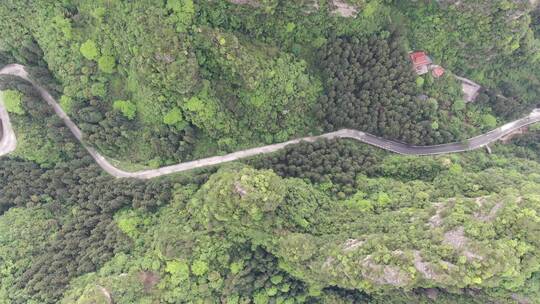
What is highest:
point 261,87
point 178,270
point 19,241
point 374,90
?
point 261,87

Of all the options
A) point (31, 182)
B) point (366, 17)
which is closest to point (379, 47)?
point (366, 17)

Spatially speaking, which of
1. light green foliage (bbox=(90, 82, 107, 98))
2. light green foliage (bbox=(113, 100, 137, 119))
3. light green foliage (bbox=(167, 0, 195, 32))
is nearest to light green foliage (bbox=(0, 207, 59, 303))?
light green foliage (bbox=(90, 82, 107, 98))

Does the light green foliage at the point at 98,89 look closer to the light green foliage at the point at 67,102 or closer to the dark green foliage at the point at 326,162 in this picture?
the light green foliage at the point at 67,102

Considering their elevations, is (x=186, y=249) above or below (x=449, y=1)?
below

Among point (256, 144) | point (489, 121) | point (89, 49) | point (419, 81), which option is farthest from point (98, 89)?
point (489, 121)

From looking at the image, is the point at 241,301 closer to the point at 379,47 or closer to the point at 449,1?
the point at 379,47

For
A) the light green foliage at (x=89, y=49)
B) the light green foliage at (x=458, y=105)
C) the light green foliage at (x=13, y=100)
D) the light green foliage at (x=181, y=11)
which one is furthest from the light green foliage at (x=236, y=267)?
the light green foliage at (x=458, y=105)

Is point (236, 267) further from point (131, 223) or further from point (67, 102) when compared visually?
point (67, 102)
